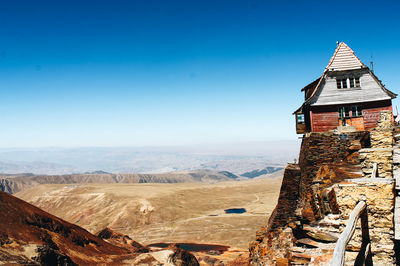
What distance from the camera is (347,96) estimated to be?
74.1 ft

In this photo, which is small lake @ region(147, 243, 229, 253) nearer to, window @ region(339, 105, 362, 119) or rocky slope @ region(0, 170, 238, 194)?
window @ region(339, 105, 362, 119)

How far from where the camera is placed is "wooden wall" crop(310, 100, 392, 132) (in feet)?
73.0

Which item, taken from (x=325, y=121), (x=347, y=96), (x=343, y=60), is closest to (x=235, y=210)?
(x=325, y=121)

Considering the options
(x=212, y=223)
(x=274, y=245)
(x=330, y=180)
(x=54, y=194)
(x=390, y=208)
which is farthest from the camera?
(x=54, y=194)

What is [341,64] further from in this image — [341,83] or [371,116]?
[371,116]

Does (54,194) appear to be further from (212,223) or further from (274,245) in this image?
(274,245)

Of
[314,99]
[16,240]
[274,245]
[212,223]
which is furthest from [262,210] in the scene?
[16,240]

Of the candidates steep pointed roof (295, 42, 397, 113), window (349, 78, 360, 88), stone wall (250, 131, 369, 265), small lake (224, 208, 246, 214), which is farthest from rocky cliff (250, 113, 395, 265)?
small lake (224, 208, 246, 214)

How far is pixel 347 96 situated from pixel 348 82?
1.18 meters

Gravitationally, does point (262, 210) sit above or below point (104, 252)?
below

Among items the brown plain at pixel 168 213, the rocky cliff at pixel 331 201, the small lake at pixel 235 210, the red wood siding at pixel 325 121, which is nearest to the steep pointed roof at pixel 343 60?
the red wood siding at pixel 325 121

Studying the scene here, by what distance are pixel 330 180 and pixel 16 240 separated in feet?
32.8

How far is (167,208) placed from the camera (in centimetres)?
6875

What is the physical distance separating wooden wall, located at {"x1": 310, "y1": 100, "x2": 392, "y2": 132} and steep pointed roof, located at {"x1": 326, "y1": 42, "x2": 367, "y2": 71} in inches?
125
